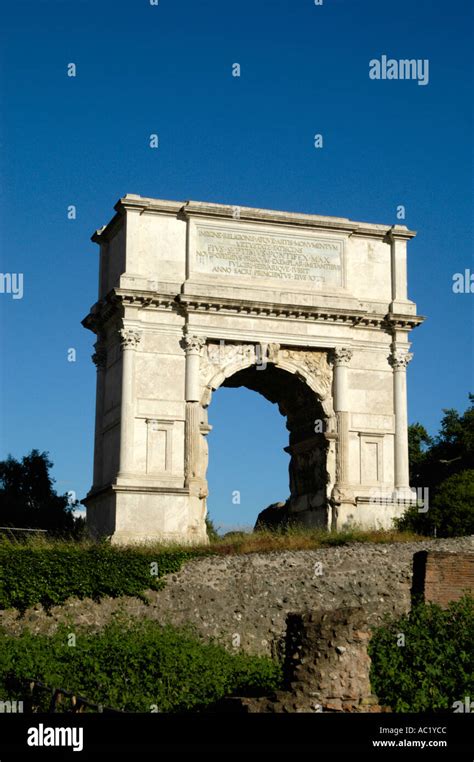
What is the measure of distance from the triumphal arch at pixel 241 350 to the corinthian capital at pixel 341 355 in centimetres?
4

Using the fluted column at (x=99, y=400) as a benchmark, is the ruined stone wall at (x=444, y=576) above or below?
below

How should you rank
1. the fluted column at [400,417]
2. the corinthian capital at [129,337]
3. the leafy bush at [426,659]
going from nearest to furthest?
1. the leafy bush at [426,659]
2. the corinthian capital at [129,337]
3. the fluted column at [400,417]

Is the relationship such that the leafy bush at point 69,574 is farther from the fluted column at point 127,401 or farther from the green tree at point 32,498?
the green tree at point 32,498

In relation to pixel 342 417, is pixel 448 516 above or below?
below

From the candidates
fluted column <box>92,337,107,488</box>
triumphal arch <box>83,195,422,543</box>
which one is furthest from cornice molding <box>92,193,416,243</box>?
fluted column <box>92,337,107,488</box>

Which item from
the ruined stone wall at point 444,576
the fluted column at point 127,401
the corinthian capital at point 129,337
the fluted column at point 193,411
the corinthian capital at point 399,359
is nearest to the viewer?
the ruined stone wall at point 444,576

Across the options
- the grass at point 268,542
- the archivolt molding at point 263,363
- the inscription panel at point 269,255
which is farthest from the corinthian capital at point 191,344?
the grass at point 268,542

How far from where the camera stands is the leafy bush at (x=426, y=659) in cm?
1858

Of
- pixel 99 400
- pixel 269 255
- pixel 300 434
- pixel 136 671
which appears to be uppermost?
pixel 269 255

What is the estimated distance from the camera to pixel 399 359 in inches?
1428

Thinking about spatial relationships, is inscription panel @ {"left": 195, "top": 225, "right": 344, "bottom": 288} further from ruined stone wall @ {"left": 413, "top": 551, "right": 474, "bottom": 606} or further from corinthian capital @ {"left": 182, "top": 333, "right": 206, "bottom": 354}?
ruined stone wall @ {"left": 413, "top": 551, "right": 474, "bottom": 606}

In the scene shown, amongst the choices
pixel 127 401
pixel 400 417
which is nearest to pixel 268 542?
pixel 127 401

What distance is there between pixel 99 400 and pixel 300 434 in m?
6.04

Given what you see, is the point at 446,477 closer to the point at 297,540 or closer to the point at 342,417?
the point at 342,417
